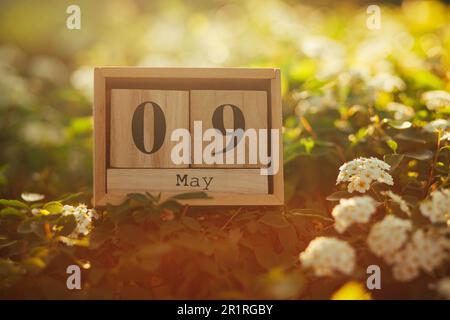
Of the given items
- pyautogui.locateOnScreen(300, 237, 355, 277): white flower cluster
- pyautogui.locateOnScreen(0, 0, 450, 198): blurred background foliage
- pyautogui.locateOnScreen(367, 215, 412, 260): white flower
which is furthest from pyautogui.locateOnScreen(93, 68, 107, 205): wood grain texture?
pyautogui.locateOnScreen(367, 215, 412, 260): white flower

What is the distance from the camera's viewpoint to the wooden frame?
1536 millimetres

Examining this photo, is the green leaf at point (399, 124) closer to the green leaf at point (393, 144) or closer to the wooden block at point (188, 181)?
the green leaf at point (393, 144)

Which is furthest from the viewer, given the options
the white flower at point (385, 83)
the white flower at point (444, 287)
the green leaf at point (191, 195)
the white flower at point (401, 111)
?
the white flower at point (385, 83)

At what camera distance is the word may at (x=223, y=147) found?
1.57 m

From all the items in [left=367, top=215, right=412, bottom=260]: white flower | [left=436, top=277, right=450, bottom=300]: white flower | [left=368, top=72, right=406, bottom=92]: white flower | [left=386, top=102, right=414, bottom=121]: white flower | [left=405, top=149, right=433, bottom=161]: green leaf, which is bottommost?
[left=436, top=277, right=450, bottom=300]: white flower

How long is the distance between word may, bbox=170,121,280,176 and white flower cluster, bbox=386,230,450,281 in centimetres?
52

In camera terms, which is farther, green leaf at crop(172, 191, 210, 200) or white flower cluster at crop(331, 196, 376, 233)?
green leaf at crop(172, 191, 210, 200)

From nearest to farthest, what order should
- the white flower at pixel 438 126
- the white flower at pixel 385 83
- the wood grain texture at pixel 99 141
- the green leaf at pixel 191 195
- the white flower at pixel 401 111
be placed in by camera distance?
the green leaf at pixel 191 195, the wood grain texture at pixel 99 141, the white flower at pixel 438 126, the white flower at pixel 401 111, the white flower at pixel 385 83

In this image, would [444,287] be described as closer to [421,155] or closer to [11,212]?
[421,155]

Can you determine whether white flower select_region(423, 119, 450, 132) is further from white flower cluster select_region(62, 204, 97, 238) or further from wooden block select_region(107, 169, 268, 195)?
white flower cluster select_region(62, 204, 97, 238)

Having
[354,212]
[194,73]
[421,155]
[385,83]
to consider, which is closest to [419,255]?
[354,212]

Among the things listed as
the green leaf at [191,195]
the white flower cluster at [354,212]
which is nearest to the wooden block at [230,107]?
the green leaf at [191,195]

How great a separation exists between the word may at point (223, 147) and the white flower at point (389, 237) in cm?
46

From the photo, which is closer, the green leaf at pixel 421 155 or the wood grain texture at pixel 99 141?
the wood grain texture at pixel 99 141
